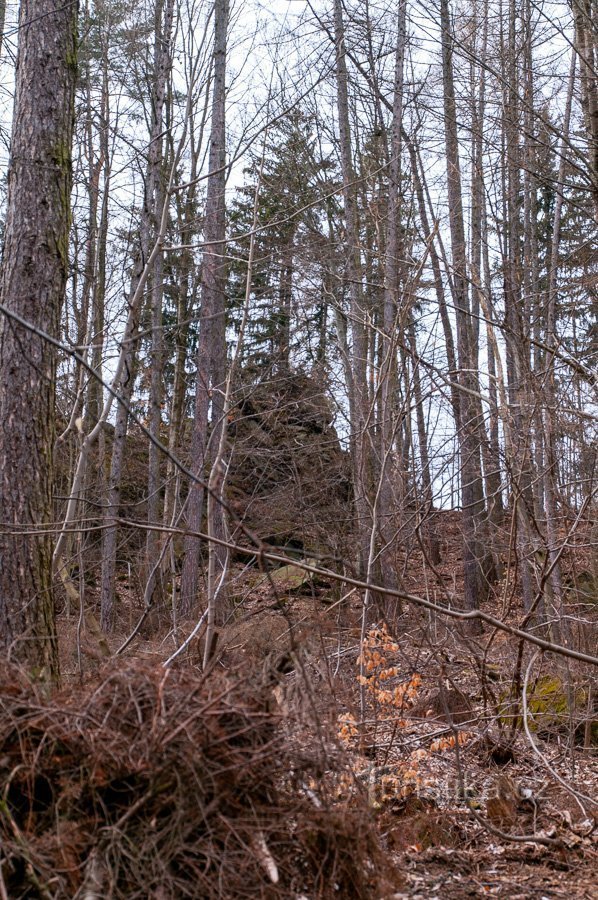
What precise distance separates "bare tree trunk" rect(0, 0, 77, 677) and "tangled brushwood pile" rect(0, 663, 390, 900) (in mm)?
1370

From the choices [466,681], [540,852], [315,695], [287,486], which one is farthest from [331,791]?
[287,486]

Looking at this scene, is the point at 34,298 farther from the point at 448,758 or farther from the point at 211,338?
the point at 211,338

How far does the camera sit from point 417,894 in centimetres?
381

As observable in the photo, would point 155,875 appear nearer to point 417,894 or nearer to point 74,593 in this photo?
point 417,894

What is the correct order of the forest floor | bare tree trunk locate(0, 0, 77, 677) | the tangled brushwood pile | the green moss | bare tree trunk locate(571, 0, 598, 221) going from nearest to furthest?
the tangled brushwood pile
the forest floor
bare tree trunk locate(0, 0, 77, 677)
bare tree trunk locate(571, 0, 598, 221)
the green moss

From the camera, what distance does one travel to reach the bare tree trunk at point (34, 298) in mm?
4332

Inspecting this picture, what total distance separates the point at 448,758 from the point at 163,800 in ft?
13.4

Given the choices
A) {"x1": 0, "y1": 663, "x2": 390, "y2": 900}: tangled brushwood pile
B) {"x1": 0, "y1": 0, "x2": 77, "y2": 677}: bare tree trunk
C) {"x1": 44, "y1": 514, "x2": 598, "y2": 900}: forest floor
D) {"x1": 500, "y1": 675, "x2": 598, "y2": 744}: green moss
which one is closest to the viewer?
{"x1": 0, "y1": 663, "x2": 390, "y2": 900}: tangled brushwood pile

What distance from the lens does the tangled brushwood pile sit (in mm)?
2582

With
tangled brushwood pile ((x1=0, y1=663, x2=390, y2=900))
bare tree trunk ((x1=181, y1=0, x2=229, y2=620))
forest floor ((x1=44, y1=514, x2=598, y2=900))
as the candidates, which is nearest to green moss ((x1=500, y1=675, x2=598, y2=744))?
forest floor ((x1=44, y1=514, x2=598, y2=900))

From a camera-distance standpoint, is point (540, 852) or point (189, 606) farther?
point (189, 606)

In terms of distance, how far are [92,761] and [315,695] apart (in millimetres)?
942

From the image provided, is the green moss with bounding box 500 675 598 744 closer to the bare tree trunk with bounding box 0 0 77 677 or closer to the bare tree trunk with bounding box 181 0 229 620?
the bare tree trunk with bounding box 0 0 77 677

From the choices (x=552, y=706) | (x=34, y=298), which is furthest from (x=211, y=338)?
(x=34, y=298)
